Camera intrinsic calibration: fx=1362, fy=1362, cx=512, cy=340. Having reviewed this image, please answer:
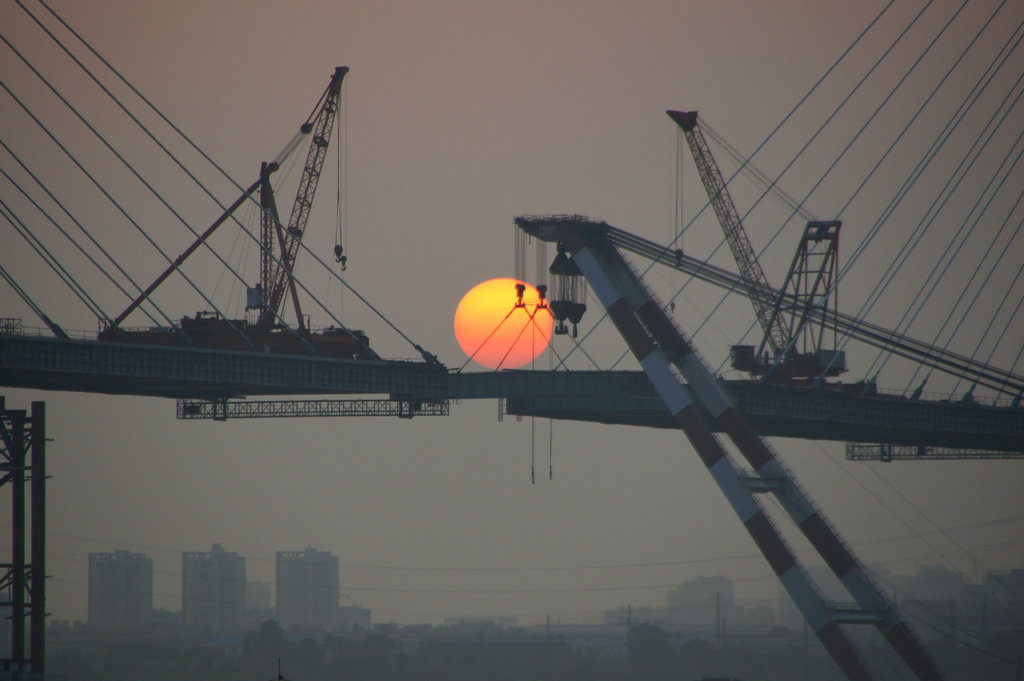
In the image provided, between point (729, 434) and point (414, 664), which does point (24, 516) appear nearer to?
point (729, 434)

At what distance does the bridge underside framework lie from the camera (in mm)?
100000

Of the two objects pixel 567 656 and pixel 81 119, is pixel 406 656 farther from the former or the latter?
pixel 81 119

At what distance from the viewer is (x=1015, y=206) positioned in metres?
113

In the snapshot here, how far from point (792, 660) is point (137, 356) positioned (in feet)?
338

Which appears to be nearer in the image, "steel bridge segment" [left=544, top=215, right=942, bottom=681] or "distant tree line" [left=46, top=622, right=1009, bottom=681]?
"steel bridge segment" [left=544, top=215, right=942, bottom=681]

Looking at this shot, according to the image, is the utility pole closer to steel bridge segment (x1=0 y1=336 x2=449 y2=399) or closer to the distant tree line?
steel bridge segment (x1=0 y1=336 x2=449 y2=399)

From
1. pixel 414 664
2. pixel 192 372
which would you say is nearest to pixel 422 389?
pixel 192 372

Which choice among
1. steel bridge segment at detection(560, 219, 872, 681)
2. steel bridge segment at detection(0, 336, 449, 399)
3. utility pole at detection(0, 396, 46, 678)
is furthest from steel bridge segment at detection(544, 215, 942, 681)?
utility pole at detection(0, 396, 46, 678)

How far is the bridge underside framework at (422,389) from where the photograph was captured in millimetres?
100000

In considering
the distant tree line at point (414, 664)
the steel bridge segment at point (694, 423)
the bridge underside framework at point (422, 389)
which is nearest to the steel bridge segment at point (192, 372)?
the bridge underside framework at point (422, 389)

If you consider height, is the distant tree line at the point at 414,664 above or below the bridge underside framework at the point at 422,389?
below

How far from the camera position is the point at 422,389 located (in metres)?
113

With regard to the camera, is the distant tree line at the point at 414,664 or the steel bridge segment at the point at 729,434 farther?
the distant tree line at the point at 414,664

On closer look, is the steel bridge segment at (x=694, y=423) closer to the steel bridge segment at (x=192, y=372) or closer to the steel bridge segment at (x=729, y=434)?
the steel bridge segment at (x=729, y=434)
